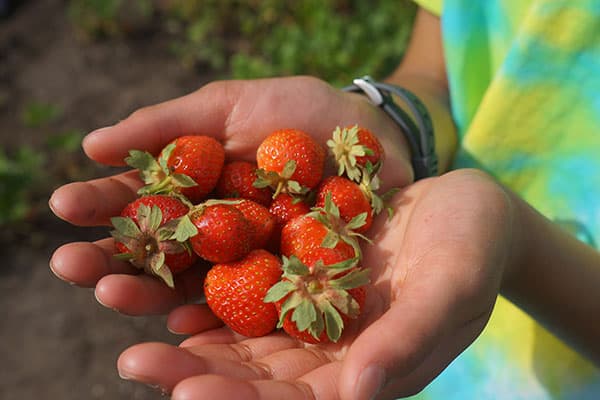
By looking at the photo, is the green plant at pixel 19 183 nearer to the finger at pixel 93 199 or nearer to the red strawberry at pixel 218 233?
the finger at pixel 93 199

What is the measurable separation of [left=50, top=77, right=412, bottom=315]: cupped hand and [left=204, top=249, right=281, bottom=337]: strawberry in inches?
5.1

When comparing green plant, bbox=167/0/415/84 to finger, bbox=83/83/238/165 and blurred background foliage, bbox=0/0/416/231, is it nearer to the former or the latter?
blurred background foliage, bbox=0/0/416/231

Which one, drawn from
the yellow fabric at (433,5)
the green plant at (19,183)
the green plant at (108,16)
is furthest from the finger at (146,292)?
the green plant at (108,16)

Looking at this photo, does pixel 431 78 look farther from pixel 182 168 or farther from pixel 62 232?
pixel 62 232

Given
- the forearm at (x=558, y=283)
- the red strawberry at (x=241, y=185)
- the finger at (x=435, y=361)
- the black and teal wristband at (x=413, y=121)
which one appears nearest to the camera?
the finger at (x=435, y=361)

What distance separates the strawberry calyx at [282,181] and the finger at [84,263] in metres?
0.31

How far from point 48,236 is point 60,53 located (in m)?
1.00

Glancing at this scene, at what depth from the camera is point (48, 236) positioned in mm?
2535

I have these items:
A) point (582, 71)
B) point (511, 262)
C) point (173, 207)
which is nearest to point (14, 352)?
point (173, 207)

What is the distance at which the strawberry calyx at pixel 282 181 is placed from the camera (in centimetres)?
135

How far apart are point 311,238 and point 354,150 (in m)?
0.24

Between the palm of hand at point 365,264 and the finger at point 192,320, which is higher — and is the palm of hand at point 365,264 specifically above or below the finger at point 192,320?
above

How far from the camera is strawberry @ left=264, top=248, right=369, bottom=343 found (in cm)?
108

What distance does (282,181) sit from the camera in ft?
4.51
